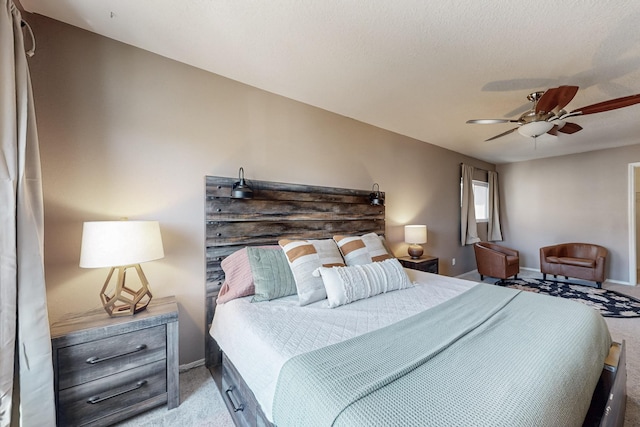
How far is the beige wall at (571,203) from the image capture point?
14.7 feet

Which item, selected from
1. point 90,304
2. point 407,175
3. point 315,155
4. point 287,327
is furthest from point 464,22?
point 90,304

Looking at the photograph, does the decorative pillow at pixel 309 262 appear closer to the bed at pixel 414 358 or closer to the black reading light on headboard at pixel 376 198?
the bed at pixel 414 358

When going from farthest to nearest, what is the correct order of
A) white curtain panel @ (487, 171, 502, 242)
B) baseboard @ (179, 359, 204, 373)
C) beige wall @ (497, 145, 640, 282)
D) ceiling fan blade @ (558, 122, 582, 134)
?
white curtain panel @ (487, 171, 502, 242), beige wall @ (497, 145, 640, 282), ceiling fan blade @ (558, 122, 582, 134), baseboard @ (179, 359, 204, 373)

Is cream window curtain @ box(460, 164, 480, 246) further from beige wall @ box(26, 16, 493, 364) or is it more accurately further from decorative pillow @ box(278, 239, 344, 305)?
decorative pillow @ box(278, 239, 344, 305)

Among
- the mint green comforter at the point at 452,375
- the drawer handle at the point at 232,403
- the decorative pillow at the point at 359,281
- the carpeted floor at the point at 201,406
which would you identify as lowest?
the carpeted floor at the point at 201,406

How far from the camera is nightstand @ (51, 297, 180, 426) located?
1368mm

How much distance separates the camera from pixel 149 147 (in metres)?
1.96

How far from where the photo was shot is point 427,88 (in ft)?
8.09

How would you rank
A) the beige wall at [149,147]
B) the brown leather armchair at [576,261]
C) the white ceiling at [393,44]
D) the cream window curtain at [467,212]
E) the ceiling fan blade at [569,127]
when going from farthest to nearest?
1. the cream window curtain at [467,212]
2. the brown leather armchair at [576,261]
3. the ceiling fan blade at [569,127]
4. the beige wall at [149,147]
5. the white ceiling at [393,44]

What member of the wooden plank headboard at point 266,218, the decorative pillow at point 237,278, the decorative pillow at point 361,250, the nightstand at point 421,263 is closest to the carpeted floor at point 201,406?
the wooden plank headboard at point 266,218

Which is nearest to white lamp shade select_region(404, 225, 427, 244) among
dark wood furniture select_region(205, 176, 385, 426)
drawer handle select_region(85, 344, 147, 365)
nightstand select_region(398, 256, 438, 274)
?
nightstand select_region(398, 256, 438, 274)

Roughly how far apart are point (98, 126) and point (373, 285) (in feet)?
7.51

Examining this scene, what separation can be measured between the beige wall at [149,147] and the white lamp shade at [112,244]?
15.7 inches

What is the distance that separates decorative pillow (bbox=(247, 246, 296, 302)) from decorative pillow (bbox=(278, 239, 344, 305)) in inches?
2.6
